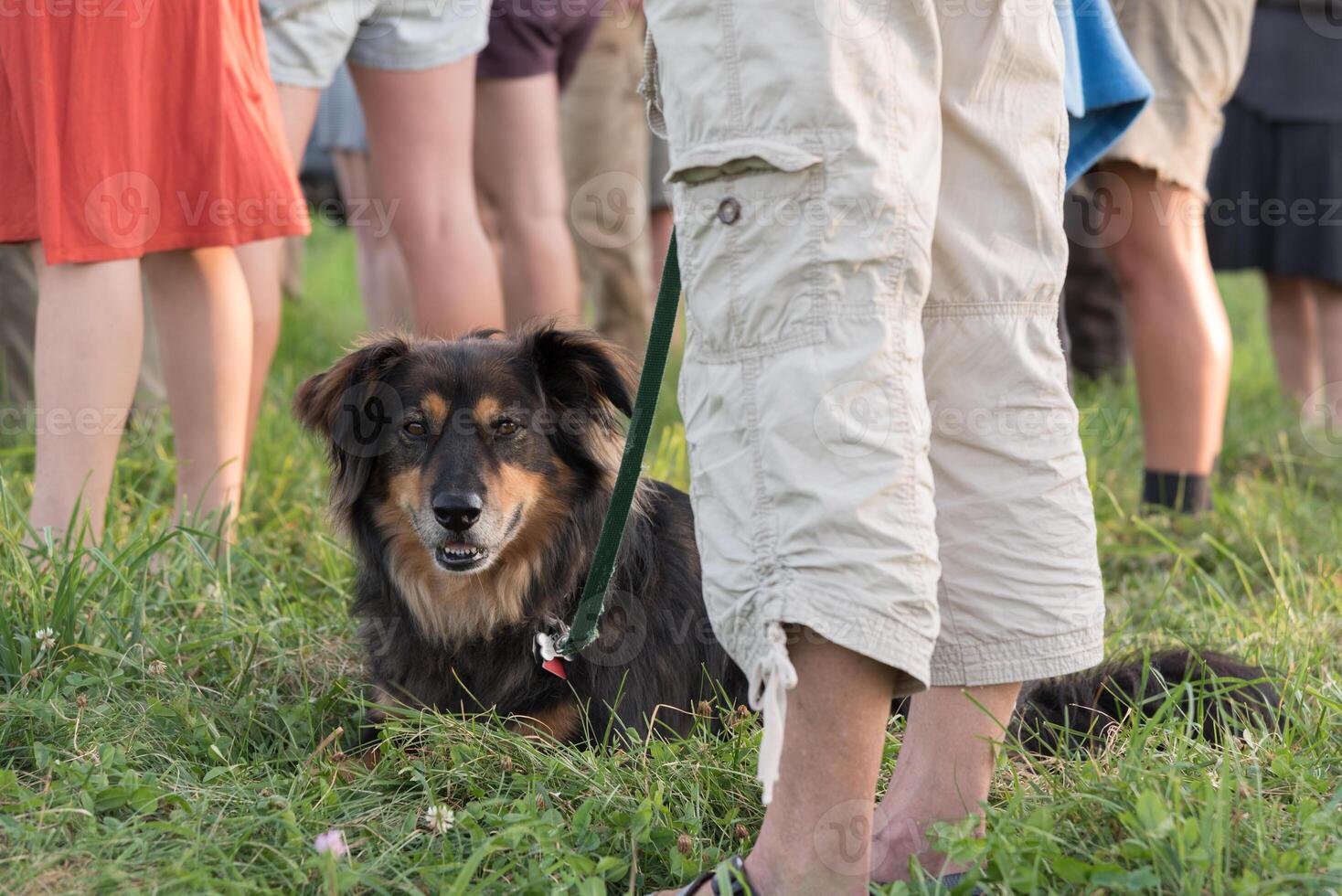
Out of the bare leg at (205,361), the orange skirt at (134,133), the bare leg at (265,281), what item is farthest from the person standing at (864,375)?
the bare leg at (265,281)

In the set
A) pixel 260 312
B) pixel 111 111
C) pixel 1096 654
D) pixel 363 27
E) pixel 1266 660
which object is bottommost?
pixel 1266 660

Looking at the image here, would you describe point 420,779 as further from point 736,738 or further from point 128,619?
point 128,619

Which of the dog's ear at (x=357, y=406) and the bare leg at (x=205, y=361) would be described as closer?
the dog's ear at (x=357, y=406)

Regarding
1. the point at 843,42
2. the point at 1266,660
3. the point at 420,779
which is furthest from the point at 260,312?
the point at 1266,660

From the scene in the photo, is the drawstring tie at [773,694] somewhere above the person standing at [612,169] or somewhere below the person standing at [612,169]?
below

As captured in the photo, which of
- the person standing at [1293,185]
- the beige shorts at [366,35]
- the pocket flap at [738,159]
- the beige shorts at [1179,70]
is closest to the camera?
the pocket flap at [738,159]

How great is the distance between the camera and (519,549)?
8.90 feet

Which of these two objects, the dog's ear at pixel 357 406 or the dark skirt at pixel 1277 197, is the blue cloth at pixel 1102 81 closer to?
the dog's ear at pixel 357 406

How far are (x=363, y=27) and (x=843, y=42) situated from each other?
2.48m

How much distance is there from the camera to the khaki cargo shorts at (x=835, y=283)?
1.46m

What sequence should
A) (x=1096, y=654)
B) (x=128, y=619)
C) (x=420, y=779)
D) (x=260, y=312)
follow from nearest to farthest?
(x=1096, y=654) < (x=420, y=779) < (x=128, y=619) < (x=260, y=312)

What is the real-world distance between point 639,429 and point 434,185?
6.82ft

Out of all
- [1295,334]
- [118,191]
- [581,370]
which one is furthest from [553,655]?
[1295,334]

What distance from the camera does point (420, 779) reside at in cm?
208
